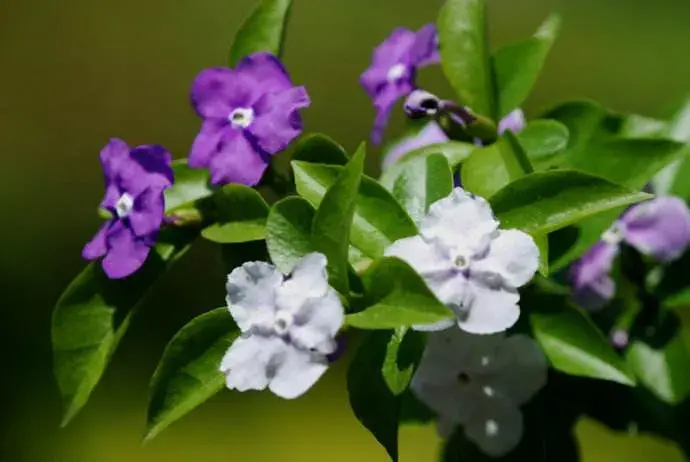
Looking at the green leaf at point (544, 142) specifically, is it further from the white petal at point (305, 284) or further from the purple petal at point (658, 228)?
the white petal at point (305, 284)

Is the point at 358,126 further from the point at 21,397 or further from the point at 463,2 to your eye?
the point at 463,2

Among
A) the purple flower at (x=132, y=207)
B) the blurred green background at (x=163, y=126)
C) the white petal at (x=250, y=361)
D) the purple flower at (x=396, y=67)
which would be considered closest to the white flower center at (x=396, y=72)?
the purple flower at (x=396, y=67)

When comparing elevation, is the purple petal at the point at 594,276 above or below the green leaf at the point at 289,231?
below

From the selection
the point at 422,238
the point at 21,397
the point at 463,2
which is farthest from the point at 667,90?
the point at 422,238

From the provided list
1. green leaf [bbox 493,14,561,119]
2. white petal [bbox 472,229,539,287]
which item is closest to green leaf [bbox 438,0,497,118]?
green leaf [bbox 493,14,561,119]

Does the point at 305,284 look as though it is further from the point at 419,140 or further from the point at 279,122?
the point at 419,140

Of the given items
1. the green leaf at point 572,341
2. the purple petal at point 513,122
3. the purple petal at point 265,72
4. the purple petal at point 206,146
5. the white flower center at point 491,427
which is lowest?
the white flower center at point 491,427

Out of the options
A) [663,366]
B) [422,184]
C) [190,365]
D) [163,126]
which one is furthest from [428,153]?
[163,126]
